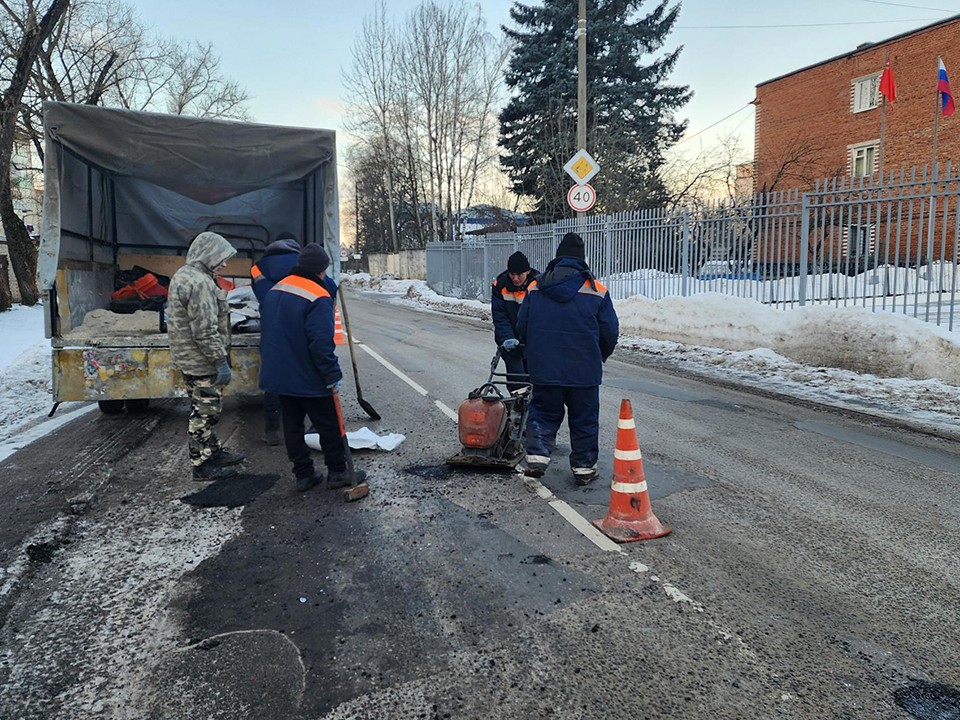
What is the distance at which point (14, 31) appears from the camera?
18.7 meters

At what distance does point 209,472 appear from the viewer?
520 cm

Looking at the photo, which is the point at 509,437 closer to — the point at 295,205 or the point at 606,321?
the point at 606,321

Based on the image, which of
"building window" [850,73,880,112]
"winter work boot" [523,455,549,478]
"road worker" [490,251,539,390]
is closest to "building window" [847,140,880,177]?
"building window" [850,73,880,112]

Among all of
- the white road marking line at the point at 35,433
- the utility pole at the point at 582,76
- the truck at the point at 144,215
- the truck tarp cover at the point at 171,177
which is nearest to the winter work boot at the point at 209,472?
the truck at the point at 144,215

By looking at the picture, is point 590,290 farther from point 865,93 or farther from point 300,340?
point 865,93

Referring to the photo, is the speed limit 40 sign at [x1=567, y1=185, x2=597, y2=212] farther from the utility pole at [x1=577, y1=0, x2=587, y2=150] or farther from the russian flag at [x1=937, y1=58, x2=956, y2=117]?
the russian flag at [x1=937, y1=58, x2=956, y2=117]

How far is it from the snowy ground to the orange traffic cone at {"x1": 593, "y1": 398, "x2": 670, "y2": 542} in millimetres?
4370

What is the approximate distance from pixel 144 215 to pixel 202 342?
5.41 m

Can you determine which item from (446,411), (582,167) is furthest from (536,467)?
(582,167)

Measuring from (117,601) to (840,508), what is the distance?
4428mm

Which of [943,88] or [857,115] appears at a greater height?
[857,115]

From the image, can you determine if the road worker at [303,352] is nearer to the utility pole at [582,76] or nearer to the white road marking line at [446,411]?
the white road marking line at [446,411]

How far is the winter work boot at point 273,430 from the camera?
20.3 ft

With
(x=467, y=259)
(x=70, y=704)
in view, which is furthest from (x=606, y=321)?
(x=467, y=259)
